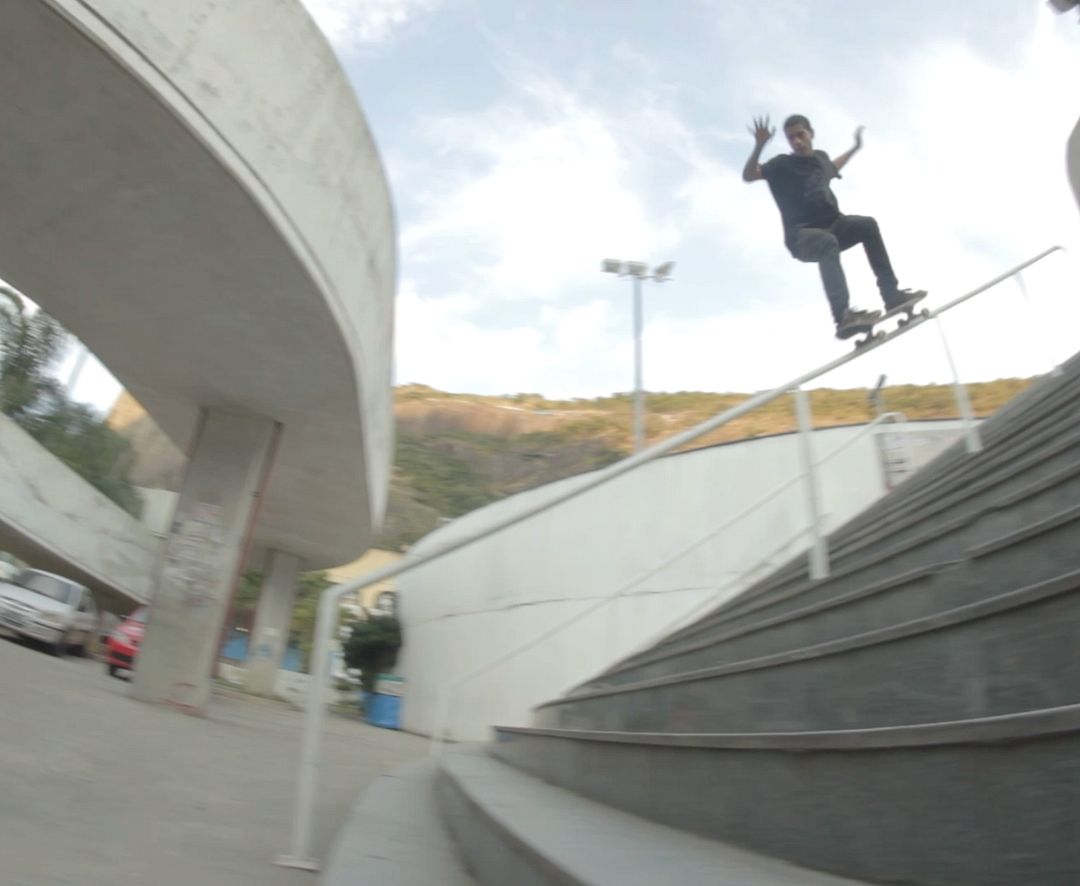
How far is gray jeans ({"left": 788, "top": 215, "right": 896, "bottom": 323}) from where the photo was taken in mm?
4648

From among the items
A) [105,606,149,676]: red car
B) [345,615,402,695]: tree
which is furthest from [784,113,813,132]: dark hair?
[345,615,402,695]: tree

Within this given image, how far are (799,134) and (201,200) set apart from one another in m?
4.20

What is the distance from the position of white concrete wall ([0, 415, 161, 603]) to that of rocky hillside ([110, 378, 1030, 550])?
61.0ft

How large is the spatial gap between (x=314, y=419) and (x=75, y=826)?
6.84 meters

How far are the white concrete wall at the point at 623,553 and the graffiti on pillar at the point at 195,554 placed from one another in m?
2.68

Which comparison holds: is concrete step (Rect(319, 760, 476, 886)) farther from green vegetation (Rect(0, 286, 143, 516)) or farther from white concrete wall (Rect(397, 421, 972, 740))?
green vegetation (Rect(0, 286, 143, 516))

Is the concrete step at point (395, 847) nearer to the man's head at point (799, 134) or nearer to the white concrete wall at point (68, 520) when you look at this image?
the man's head at point (799, 134)

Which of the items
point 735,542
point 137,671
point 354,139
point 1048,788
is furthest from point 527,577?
point 1048,788

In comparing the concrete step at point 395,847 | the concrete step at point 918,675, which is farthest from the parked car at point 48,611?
the concrete step at point 918,675

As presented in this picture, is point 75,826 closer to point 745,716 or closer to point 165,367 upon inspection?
point 745,716

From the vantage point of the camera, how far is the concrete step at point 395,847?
249 centimetres

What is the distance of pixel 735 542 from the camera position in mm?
9562

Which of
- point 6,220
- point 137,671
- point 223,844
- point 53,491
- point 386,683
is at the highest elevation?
point 53,491

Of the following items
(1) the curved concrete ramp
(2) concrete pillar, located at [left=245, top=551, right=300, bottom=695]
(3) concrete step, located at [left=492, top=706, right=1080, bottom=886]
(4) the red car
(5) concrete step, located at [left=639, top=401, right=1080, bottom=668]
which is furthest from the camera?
(2) concrete pillar, located at [left=245, top=551, right=300, bottom=695]
